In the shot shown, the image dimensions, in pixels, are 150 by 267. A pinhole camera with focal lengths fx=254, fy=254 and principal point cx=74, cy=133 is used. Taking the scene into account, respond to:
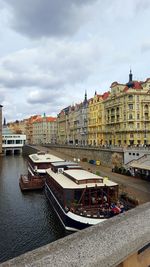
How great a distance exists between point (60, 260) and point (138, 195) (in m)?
29.5

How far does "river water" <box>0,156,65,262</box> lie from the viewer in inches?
875

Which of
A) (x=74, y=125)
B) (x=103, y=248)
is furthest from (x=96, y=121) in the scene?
(x=103, y=248)

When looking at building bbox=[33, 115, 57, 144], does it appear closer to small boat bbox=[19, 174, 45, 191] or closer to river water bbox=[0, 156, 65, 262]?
small boat bbox=[19, 174, 45, 191]

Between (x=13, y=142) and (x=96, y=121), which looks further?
(x=13, y=142)

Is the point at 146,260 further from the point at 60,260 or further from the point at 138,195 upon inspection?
the point at 138,195

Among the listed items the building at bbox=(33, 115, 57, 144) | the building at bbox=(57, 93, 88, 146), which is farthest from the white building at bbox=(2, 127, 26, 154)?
the building at bbox=(33, 115, 57, 144)

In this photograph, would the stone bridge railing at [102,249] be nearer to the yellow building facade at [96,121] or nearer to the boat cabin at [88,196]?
the boat cabin at [88,196]

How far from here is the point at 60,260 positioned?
437 centimetres

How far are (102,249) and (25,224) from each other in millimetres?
24492

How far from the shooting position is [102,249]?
4809 mm

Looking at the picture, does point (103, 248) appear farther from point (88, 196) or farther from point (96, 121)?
point (96, 121)

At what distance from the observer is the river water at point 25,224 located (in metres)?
22.2

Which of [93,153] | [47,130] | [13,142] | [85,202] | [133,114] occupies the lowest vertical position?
[85,202]

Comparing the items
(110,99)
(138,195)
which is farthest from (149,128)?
(138,195)
